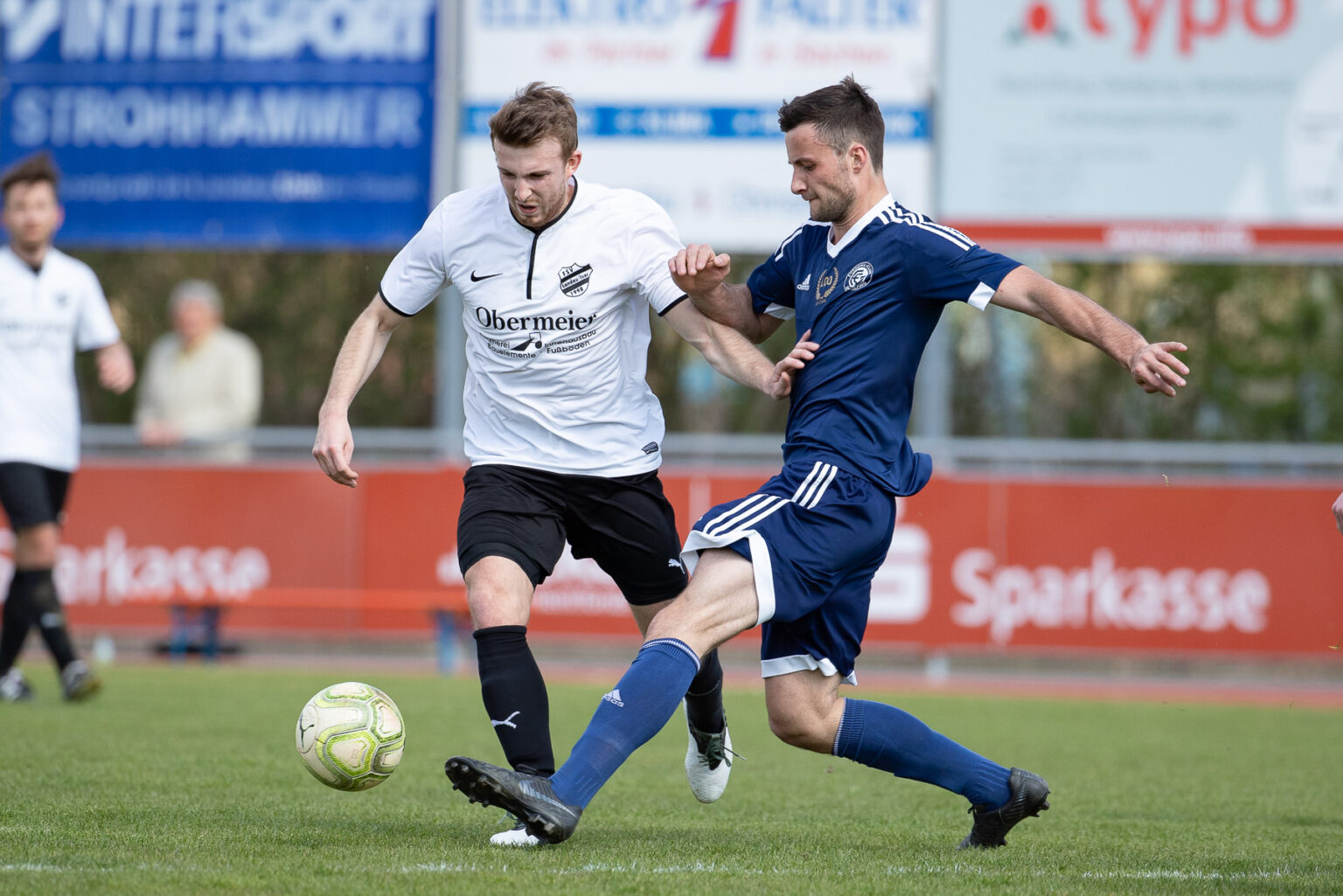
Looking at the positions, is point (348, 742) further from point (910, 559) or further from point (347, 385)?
point (910, 559)

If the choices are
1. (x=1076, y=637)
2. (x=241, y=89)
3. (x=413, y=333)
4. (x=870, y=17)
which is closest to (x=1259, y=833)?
(x=1076, y=637)

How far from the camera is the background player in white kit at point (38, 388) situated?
835 centimetres

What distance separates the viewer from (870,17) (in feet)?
41.5

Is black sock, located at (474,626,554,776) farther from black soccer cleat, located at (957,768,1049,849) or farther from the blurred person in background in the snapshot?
the blurred person in background

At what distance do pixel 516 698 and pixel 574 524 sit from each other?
811 millimetres

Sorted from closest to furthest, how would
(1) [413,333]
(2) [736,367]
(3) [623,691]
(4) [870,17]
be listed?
(3) [623,691] → (2) [736,367] → (4) [870,17] → (1) [413,333]

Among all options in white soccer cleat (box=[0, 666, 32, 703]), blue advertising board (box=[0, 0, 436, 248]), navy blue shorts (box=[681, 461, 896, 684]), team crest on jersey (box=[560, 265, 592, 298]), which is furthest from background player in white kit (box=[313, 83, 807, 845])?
blue advertising board (box=[0, 0, 436, 248])

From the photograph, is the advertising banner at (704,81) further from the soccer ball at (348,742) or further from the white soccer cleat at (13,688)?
the soccer ball at (348,742)

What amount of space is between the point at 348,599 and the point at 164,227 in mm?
3878

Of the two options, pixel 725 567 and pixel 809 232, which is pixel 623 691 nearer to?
pixel 725 567

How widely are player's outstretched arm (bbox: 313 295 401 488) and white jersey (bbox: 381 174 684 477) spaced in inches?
3.0

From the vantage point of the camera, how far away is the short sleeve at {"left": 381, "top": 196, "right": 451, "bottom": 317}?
5.21m

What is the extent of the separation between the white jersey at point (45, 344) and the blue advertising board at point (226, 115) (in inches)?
174

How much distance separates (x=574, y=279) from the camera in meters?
5.15
